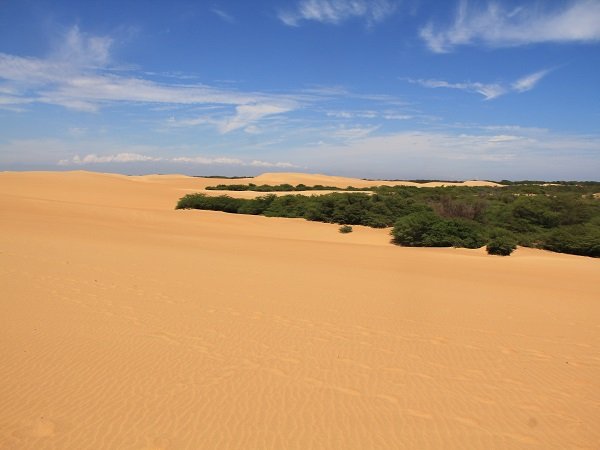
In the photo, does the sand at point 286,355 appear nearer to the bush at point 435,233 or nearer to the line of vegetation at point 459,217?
the bush at point 435,233

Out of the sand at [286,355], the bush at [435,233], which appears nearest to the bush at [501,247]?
the bush at [435,233]

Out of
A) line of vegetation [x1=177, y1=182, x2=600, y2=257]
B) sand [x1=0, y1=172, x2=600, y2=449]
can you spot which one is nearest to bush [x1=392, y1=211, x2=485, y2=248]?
line of vegetation [x1=177, y1=182, x2=600, y2=257]

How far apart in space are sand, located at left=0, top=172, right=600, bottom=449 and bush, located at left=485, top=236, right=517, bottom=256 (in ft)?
14.0

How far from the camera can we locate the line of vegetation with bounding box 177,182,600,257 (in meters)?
19.5

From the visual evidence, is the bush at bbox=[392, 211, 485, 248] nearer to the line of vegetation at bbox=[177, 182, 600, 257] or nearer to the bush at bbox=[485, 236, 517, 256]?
the line of vegetation at bbox=[177, 182, 600, 257]

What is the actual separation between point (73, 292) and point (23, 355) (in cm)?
321

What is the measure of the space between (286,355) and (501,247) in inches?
547

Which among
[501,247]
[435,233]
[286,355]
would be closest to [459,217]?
[435,233]

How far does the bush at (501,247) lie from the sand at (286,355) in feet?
14.0

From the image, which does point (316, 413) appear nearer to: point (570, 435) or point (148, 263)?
point (570, 435)

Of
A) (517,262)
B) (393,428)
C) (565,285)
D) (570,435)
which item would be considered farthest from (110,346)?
(517,262)

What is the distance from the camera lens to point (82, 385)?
466 cm

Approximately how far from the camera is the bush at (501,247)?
1716 cm

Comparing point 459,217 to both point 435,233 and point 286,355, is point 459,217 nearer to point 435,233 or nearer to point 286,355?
point 435,233
